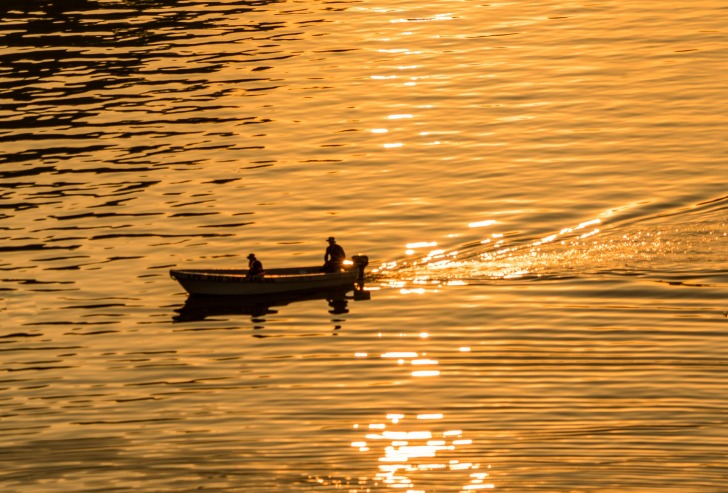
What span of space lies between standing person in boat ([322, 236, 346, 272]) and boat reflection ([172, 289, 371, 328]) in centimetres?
75

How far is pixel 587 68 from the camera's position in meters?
69.2

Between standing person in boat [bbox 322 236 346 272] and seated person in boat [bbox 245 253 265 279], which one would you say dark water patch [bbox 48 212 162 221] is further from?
standing person in boat [bbox 322 236 346 272]

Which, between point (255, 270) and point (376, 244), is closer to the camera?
point (255, 270)

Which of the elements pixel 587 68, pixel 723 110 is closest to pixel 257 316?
pixel 723 110

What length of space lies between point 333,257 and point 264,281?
2.28 metres

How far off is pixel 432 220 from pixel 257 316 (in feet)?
27.9

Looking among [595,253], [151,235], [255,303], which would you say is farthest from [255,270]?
[595,253]

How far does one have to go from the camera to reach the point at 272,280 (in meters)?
46.6

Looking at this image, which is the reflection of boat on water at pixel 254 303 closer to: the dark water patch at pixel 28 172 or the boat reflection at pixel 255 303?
the boat reflection at pixel 255 303

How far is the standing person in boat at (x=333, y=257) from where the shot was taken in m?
47.0

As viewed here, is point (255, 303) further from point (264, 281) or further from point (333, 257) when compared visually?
point (333, 257)

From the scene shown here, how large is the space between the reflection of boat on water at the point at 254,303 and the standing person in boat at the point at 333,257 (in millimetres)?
744

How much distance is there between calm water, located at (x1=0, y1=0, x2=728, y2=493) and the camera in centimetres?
3438

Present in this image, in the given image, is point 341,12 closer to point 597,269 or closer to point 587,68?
point 587,68
